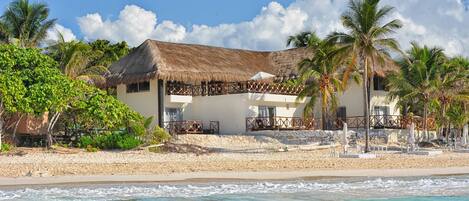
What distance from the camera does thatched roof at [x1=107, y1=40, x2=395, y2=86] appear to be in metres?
28.8

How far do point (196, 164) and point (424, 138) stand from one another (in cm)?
1367

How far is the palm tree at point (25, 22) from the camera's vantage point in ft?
101

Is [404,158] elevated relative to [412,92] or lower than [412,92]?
lower

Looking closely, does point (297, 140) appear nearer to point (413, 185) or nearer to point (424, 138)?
point (424, 138)

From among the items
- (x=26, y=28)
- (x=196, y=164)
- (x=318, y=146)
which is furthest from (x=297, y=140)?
(x=26, y=28)

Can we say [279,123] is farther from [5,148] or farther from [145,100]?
[5,148]

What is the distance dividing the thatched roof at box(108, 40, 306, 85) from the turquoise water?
1419 cm

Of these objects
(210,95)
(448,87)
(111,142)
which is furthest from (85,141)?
(448,87)

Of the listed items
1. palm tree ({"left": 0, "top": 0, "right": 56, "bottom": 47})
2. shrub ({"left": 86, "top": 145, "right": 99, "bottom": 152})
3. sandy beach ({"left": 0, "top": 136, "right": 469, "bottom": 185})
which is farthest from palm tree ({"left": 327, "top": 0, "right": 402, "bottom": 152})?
palm tree ({"left": 0, "top": 0, "right": 56, "bottom": 47})

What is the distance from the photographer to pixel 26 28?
3081cm

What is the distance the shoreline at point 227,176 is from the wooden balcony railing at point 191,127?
11.6 meters

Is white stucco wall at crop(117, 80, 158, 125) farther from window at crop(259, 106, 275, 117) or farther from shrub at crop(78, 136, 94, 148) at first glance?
shrub at crop(78, 136, 94, 148)

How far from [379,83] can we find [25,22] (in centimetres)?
1779

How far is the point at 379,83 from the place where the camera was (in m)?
31.7
